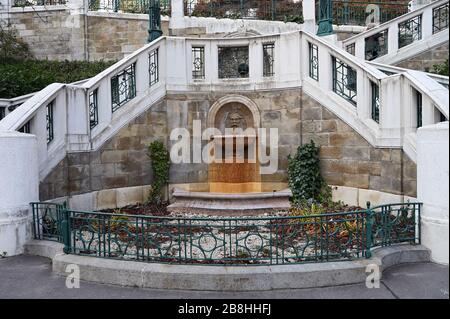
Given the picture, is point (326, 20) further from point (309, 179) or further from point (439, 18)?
point (309, 179)

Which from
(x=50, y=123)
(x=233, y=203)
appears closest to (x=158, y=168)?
(x=233, y=203)

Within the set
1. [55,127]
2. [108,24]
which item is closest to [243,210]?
[55,127]

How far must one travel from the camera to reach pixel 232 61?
1043 cm

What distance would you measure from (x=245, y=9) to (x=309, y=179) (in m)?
12.0

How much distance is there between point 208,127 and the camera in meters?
10.1

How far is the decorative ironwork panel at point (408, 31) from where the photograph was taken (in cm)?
1189

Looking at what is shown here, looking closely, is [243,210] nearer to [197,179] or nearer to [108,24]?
[197,179]

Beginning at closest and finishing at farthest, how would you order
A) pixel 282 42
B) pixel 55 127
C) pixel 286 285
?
1. pixel 286 285
2. pixel 55 127
3. pixel 282 42

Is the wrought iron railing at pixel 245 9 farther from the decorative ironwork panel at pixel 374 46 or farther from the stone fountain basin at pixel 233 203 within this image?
the stone fountain basin at pixel 233 203

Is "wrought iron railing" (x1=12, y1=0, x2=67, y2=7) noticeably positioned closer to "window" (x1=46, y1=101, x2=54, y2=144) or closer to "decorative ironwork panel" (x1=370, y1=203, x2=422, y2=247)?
"window" (x1=46, y1=101, x2=54, y2=144)

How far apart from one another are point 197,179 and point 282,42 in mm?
3879

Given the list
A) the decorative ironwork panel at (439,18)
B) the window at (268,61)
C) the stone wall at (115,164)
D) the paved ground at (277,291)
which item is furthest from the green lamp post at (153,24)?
the paved ground at (277,291)

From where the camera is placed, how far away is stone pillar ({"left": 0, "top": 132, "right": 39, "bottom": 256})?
19.9ft

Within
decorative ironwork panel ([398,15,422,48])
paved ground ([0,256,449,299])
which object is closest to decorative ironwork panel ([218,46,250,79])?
decorative ironwork panel ([398,15,422,48])
